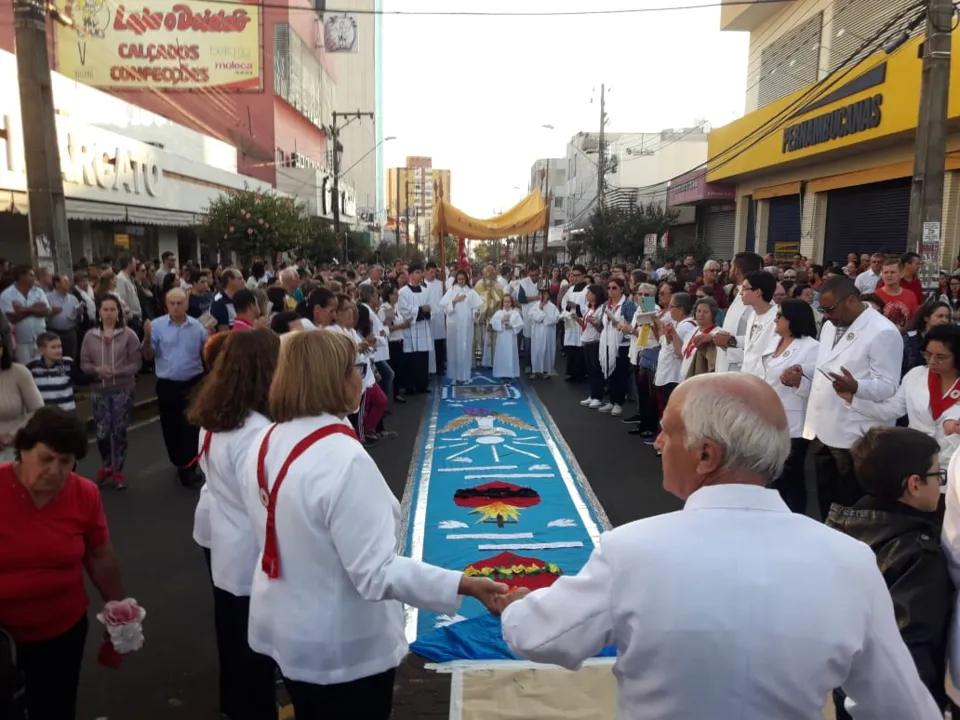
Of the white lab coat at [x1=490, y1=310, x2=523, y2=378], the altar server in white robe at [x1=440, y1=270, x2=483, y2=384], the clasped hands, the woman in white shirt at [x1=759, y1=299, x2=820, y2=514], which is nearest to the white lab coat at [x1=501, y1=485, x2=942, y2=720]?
the clasped hands

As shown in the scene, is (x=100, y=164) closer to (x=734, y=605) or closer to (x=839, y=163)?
(x=839, y=163)

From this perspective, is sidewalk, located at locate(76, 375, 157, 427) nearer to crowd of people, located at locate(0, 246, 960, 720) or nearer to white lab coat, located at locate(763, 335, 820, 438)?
crowd of people, located at locate(0, 246, 960, 720)

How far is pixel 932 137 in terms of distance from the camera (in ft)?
27.2

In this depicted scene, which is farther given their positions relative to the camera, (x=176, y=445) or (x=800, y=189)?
(x=800, y=189)

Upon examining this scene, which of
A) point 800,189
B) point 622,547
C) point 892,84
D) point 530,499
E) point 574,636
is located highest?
point 892,84

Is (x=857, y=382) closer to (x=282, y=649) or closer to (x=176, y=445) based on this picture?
(x=282, y=649)

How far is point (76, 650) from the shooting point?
9.70 ft

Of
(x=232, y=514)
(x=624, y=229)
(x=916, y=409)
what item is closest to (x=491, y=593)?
(x=232, y=514)

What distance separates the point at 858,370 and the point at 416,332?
7622mm

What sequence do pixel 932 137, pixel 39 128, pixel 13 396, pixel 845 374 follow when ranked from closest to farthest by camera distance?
pixel 13 396 → pixel 845 374 → pixel 932 137 → pixel 39 128

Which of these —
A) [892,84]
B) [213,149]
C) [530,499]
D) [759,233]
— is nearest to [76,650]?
[530,499]

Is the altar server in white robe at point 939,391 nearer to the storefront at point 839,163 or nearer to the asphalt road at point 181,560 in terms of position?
the asphalt road at point 181,560

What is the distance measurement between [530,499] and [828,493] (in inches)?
96.0

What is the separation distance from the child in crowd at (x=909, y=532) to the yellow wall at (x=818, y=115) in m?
11.2
